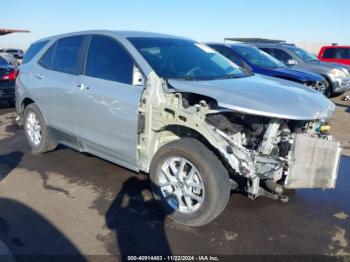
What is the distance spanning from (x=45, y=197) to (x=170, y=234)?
162 centimetres

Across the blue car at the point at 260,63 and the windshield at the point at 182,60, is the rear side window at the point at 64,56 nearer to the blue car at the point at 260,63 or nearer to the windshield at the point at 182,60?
the windshield at the point at 182,60

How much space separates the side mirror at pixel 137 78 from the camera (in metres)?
3.79

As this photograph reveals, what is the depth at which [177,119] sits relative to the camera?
11.4 ft

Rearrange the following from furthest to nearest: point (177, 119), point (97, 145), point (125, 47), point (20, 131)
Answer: point (20, 131)
point (97, 145)
point (125, 47)
point (177, 119)

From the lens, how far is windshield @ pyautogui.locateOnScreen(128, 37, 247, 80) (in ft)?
13.0

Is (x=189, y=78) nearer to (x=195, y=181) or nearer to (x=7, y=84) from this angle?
(x=195, y=181)

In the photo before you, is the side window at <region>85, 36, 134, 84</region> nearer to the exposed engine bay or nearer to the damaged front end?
the exposed engine bay

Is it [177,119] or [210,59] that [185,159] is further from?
[210,59]

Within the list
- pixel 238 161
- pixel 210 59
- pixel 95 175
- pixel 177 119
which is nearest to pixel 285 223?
pixel 238 161

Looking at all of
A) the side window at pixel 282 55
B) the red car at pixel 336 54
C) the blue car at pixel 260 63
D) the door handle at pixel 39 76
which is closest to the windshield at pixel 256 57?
the blue car at pixel 260 63

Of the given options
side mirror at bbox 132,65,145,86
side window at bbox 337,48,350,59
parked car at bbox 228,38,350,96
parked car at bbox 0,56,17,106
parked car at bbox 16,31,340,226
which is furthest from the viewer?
side window at bbox 337,48,350,59

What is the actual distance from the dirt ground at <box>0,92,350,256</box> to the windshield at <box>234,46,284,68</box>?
5247 mm

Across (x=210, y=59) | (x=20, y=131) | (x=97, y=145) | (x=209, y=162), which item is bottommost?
(x=20, y=131)

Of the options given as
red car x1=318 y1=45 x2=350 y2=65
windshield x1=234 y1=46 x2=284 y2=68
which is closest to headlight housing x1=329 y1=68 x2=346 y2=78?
windshield x1=234 y1=46 x2=284 y2=68
